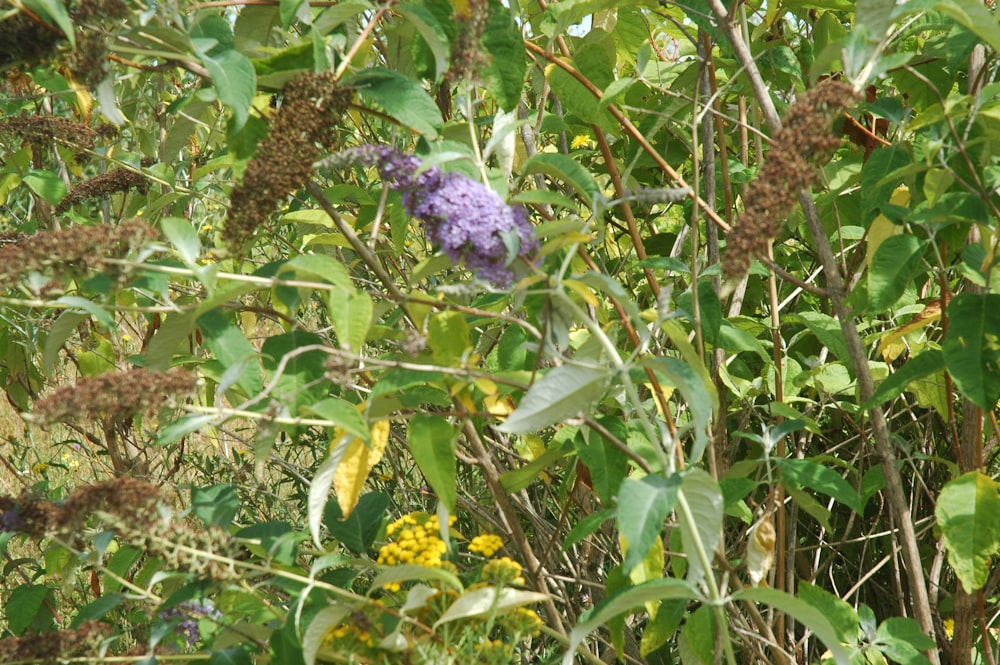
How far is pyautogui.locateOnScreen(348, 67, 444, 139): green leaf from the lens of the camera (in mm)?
1167

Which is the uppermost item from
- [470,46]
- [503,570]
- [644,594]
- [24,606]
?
[470,46]

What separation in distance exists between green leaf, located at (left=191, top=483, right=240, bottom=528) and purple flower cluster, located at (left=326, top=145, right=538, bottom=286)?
51 cm

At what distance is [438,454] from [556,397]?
0.79 feet

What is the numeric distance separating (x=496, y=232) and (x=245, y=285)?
32 centimetres

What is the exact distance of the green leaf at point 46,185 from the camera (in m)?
2.05

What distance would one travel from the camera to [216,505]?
1.34 meters

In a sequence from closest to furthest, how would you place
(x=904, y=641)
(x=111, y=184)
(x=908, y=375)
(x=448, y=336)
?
(x=448, y=336) < (x=908, y=375) < (x=904, y=641) < (x=111, y=184)

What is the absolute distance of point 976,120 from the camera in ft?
4.56

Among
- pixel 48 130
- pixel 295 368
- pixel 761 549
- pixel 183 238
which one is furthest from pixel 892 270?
pixel 48 130

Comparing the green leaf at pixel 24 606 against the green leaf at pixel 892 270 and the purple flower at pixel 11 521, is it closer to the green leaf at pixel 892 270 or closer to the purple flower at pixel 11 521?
the purple flower at pixel 11 521

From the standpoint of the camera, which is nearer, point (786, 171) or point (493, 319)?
point (786, 171)

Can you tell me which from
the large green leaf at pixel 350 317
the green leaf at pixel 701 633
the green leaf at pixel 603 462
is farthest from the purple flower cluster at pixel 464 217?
the green leaf at pixel 701 633


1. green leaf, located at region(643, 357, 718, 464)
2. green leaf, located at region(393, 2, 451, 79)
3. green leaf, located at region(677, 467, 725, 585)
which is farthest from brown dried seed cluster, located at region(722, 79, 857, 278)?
green leaf, located at region(393, 2, 451, 79)

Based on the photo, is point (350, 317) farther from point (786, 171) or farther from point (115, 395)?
point (786, 171)
